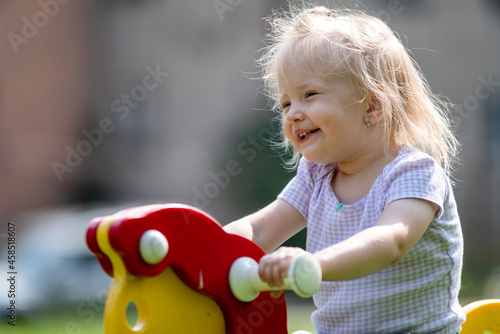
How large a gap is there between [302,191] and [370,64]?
361 mm

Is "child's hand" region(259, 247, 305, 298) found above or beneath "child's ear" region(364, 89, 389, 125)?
beneath

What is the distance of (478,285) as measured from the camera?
5859 millimetres

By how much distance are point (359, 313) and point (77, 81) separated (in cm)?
635

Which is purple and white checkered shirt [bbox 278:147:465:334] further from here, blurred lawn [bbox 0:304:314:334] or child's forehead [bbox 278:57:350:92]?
blurred lawn [bbox 0:304:314:334]

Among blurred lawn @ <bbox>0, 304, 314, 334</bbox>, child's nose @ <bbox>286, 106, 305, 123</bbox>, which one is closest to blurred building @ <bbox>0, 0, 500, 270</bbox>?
blurred lawn @ <bbox>0, 304, 314, 334</bbox>

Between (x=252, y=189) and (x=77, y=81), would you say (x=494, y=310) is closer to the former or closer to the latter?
(x=252, y=189)

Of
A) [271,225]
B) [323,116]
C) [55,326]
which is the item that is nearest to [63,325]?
[55,326]

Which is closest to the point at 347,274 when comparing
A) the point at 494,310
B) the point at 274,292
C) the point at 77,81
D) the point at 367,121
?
the point at 274,292

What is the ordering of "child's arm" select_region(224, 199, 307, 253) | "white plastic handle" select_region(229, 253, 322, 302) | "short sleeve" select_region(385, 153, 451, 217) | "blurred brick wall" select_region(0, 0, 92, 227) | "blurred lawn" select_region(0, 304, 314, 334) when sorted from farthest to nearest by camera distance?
"blurred brick wall" select_region(0, 0, 92, 227) < "blurred lawn" select_region(0, 304, 314, 334) < "child's arm" select_region(224, 199, 307, 253) < "short sleeve" select_region(385, 153, 451, 217) < "white plastic handle" select_region(229, 253, 322, 302)

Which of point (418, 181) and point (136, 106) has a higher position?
point (418, 181)

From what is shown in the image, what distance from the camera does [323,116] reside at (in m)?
1.46

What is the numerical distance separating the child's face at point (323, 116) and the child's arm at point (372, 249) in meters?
0.22

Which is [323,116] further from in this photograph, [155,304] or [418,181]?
[155,304]

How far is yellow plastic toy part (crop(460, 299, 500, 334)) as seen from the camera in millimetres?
1679
